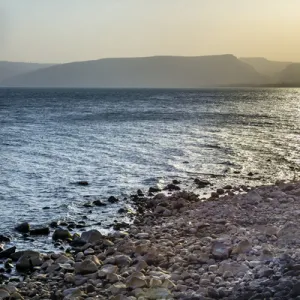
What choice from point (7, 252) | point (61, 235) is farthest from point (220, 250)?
point (7, 252)

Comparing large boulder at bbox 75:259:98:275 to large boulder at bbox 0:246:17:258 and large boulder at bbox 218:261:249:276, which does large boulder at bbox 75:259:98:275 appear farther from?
large boulder at bbox 218:261:249:276

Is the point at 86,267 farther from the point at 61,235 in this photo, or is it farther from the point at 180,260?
the point at 61,235

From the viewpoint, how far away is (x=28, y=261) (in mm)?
13477

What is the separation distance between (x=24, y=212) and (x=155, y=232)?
6637 millimetres

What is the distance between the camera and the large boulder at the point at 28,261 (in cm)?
1331

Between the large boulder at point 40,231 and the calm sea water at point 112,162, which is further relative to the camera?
the calm sea water at point 112,162

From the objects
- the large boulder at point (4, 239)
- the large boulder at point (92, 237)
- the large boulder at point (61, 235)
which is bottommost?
the large boulder at point (4, 239)

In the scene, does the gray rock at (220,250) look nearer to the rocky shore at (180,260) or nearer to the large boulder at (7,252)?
the rocky shore at (180,260)

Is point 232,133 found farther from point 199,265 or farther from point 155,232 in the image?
point 199,265

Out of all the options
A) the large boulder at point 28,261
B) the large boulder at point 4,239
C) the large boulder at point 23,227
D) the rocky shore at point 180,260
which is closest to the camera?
the rocky shore at point 180,260

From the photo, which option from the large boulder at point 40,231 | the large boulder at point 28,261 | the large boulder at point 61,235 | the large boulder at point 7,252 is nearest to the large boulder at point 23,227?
the large boulder at point 40,231

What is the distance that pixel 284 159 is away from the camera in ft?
110

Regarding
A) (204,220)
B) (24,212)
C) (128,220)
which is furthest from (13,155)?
(204,220)

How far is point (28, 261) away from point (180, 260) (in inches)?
166
